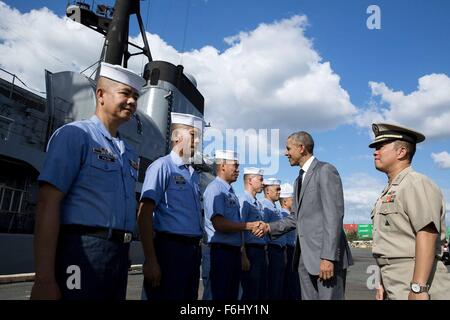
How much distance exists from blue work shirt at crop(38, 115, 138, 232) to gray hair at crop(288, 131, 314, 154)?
72.4 inches

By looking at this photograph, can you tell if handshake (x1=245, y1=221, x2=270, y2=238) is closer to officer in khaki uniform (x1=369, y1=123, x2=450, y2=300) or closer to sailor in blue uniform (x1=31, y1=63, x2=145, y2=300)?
officer in khaki uniform (x1=369, y1=123, x2=450, y2=300)

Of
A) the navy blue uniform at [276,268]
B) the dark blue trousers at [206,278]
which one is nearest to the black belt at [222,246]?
the dark blue trousers at [206,278]

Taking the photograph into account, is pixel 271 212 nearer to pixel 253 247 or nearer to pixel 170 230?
pixel 253 247

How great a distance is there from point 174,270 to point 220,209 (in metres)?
1.32

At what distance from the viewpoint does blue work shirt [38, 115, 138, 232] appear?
1882 millimetres

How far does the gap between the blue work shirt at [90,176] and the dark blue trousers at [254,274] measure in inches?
121

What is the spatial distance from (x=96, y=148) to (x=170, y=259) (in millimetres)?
1212

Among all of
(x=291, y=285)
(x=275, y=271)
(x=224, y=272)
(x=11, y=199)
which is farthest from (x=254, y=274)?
(x=11, y=199)

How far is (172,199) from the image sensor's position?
304 cm

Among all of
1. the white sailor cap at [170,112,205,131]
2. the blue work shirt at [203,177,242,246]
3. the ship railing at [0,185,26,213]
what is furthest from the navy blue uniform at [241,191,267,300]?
the ship railing at [0,185,26,213]

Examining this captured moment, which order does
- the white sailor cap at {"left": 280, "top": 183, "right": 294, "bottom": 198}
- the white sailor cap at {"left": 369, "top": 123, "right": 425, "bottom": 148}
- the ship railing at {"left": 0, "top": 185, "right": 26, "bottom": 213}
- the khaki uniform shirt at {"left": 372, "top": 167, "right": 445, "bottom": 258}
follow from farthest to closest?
1. the ship railing at {"left": 0, "top": 185, "right": 26, "bottom": 213}
2. the white sailor cap at {"left": 280, "top": 183, "right": 294, "bottom": 198}
3. the white sailor cap at {"left": 369, "top": 123, "right": 425, "bottom": 148}
4. the khaki uniform shirt at {"left": 372, "top": 167, "right": 445, "bottom": 258}

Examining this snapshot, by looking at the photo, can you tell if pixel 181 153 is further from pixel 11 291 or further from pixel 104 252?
pixel 11 291

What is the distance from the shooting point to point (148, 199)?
111 inches

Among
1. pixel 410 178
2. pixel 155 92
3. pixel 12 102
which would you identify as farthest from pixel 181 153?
pixel 155 92
